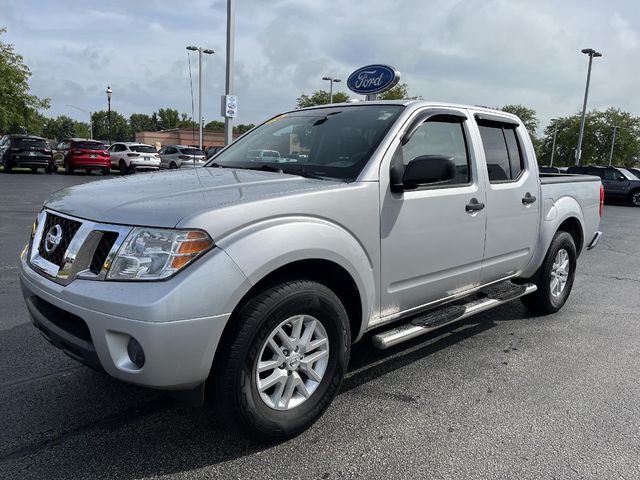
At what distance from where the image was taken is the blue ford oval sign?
31.0ft

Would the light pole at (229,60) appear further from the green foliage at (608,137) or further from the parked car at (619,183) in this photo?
the green foliage at (608,137)

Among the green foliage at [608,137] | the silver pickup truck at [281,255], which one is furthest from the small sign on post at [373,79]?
the green foliage at [608,137]

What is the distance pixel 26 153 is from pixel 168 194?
2340 centimetres

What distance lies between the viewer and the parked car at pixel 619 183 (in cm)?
2156

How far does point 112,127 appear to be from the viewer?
121m

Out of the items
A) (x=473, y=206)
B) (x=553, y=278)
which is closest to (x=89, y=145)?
(x=553, y=278)

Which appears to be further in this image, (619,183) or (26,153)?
(26,153)

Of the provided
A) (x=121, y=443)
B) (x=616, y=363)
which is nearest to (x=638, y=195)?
(x=616, y=363)

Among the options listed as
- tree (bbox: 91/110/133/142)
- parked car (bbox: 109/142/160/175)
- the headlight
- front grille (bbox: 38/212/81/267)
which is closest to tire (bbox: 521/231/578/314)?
the headlight

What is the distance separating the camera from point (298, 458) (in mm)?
2535

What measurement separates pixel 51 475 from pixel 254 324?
45.4 inches

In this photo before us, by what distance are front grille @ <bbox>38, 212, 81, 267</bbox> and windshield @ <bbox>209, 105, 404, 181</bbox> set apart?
126 cm

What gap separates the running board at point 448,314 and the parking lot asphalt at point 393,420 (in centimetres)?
39

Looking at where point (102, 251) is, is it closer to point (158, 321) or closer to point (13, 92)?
point (158, 321)
